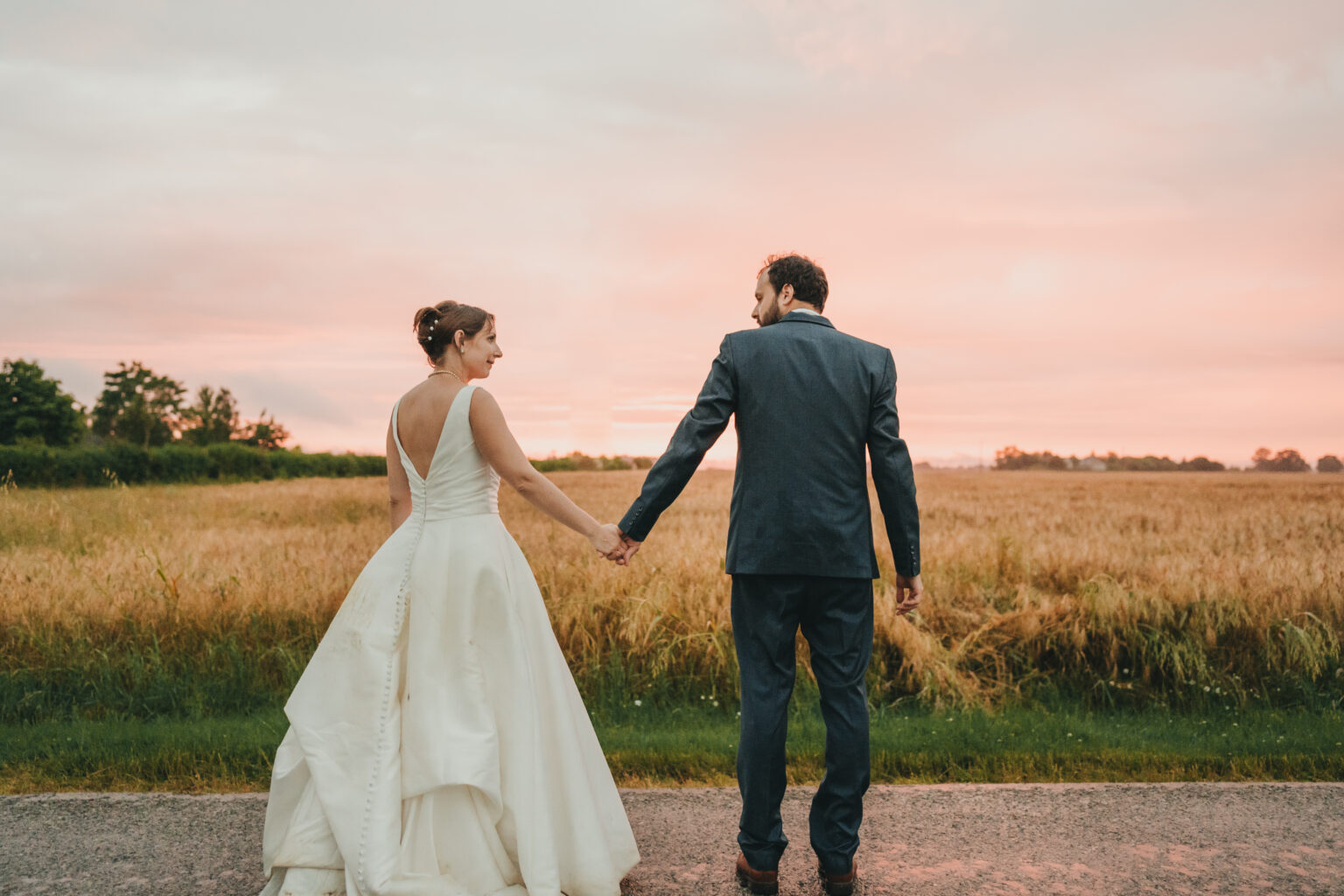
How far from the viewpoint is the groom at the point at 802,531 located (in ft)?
11.0

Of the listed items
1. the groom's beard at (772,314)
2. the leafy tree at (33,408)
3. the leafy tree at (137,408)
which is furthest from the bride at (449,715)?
the leafy tree at (33,408)

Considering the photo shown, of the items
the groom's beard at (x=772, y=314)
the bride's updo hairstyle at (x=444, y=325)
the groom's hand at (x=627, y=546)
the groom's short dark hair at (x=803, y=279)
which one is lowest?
the groom's hand at (x=627, y=546)

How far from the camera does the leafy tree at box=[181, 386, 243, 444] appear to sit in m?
44.1

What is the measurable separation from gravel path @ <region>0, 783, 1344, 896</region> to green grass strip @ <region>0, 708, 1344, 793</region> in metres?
0.33

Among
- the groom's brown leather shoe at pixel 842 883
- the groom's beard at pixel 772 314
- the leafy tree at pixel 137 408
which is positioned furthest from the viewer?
the leafy tree at pixel 137 408

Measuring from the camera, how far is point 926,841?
3.81m

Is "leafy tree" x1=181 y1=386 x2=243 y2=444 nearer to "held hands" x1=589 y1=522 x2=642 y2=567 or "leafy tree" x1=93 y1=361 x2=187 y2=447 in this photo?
"leafy tree" x1=93 y1=361 x2=187 y2=447

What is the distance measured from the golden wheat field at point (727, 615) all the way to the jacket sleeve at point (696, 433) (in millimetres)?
3180

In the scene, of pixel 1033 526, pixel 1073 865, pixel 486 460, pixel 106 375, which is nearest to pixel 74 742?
pixel 486 460

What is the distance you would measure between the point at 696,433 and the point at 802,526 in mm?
551

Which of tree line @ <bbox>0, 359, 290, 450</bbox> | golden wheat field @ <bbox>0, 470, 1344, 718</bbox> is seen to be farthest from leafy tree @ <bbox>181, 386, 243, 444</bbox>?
golden wheat field @ <bbox>0, 470, 1344, 718</bbox>

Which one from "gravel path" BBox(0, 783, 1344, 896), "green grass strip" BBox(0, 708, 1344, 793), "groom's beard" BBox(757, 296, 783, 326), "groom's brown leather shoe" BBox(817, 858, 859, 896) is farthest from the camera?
"green grass strip" BBox(0, 708, 1344, 793)

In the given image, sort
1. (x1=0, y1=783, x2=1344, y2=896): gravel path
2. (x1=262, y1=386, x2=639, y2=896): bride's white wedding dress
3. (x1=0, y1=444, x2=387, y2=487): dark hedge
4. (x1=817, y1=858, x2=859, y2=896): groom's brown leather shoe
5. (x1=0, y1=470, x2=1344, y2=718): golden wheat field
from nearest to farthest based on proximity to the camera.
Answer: (x1=262, y1=386, x2=639, y2=896): bride's white wedding dress < (x1=817, y1=858, x2=859, y2=896): groom's brown leather shoe < (x1=0, y1=783, x2=1344, y2=896): gravel path < (x1=0, y1=470, x2=1344, y2=718): golden wheat field < (x1=0, y1=444, x2=387, y2=487): dark hedge

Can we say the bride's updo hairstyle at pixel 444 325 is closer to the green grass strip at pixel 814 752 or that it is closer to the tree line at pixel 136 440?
the green grass strip at pixel 814 752
